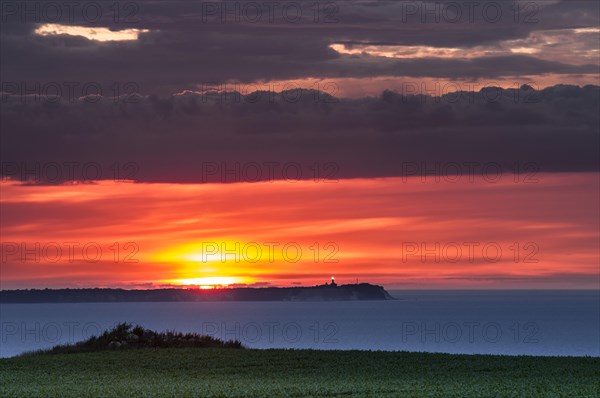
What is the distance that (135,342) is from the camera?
166 feet

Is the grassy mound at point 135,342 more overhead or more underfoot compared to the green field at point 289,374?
more underfoot

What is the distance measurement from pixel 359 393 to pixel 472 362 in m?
11.8

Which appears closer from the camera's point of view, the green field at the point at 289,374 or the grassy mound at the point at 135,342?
the green field at the point at 289,374

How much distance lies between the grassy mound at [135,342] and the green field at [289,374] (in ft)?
6.84

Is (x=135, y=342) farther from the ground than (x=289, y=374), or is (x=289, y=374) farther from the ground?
(x=289, y=374)

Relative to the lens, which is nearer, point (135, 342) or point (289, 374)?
point (289, 374)

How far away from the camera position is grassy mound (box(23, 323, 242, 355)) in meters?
49.9

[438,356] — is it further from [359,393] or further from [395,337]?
[395,337]

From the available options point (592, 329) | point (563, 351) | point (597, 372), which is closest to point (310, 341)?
point (563, 351)

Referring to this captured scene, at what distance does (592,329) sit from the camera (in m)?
193

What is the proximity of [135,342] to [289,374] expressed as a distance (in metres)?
15.1

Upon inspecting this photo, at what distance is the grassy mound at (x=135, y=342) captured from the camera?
49875mm

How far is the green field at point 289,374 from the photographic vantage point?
3153 cm

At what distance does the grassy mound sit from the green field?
2.08m
